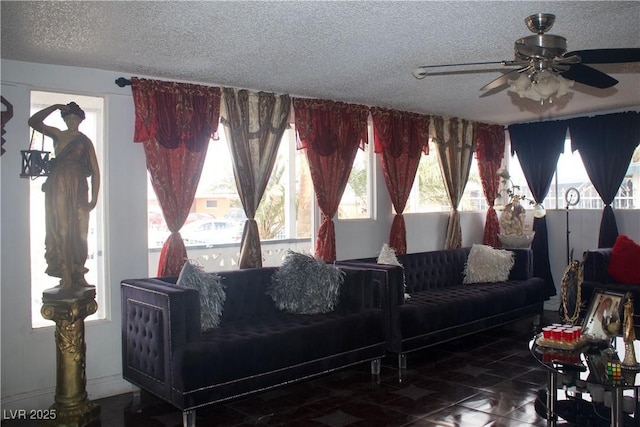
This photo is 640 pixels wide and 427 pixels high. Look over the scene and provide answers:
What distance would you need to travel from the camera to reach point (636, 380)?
291 centimetres

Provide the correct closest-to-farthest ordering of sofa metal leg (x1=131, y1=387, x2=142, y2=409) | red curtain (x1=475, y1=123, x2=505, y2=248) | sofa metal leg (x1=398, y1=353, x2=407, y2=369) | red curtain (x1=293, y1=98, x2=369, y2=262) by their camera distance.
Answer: sofa metal leg (x1=131, y1=387, x2=142, y2=409) → sofa metal leg (x1=398, y1=353, x2=407, y2=369) → red curtain (x1=293, y1=98, x2=369, y2=262) → red curtain (x1=475, y1=123, x2=505, y2=248)

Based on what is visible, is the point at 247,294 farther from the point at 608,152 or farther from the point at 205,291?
the point at 608,152

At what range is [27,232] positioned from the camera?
→ 12.6 ft

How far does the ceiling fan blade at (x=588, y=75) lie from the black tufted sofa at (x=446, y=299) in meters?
2.10

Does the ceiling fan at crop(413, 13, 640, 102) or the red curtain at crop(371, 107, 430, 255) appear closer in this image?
the ceiling fan at crop(413, 13, 640, 102)

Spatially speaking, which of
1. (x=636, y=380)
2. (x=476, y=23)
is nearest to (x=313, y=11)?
(x=476, y=23)

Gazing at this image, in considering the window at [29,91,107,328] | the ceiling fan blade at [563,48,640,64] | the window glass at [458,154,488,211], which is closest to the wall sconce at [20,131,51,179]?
the window at [29,91,107,328]

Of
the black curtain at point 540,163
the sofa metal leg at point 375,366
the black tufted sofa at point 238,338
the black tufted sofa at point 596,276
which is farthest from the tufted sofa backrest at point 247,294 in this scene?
the black curtain at point 540,163

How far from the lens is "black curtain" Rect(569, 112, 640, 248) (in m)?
6.24

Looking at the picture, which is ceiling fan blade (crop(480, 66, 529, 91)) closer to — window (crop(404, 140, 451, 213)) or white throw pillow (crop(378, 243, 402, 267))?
white throw pillow (crop(378, 243, 402, 267))

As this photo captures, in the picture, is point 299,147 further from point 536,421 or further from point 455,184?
point 536,421

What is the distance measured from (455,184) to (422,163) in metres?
0.49

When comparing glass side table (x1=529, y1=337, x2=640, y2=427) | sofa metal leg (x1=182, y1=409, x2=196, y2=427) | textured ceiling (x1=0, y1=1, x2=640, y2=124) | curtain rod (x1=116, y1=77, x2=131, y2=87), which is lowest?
sofa metal leg (x1=182, y1=409, x2=196, y2=427)

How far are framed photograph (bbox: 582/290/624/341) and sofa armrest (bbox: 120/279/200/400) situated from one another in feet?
8.53
